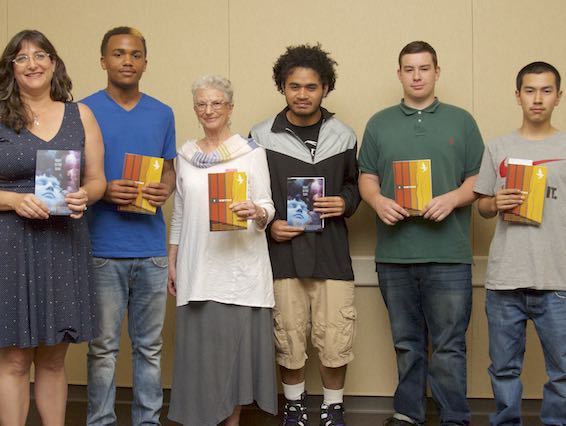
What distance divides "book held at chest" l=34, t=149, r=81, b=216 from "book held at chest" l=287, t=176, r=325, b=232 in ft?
3.44

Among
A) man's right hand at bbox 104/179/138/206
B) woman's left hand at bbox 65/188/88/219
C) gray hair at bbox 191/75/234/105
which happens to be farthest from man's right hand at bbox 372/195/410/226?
woman's left hand at bbox 65/188/88/219

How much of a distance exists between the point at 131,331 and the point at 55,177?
3.22 feet

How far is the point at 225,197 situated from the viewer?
3.04 m

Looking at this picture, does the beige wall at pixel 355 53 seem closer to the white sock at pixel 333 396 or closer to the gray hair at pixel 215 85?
the white sock at pixel 333 396

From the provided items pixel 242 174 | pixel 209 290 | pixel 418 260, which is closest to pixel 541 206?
pixel 418 260

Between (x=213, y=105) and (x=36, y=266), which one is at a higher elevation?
(x=213, y=105)

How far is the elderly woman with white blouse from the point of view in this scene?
318cm

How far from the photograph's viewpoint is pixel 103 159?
306cm

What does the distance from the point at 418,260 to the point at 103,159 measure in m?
1.53

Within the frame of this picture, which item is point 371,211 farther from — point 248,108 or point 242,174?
point 242,174

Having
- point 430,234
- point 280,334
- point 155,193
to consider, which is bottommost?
point 280,334

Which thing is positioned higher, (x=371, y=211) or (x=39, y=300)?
(x=371, y=211)

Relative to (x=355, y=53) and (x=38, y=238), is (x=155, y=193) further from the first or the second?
(x=355, y=53)

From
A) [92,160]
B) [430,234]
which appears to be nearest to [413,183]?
[430,234]
